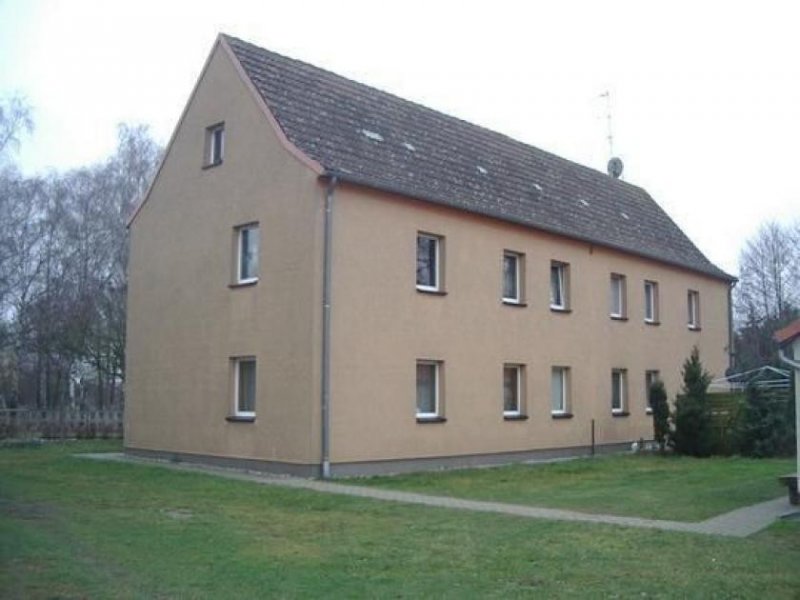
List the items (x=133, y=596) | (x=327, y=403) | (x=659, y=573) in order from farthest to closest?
(x=327, y=403), (x=659, y=573), (x=133, y=596)

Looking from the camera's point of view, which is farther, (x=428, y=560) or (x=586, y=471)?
(x=586, y=471)

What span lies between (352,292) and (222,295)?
11.6 feet

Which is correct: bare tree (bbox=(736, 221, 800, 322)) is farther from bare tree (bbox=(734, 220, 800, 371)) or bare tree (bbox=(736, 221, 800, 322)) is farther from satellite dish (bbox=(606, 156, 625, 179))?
satellite dish (bbox=(606, 156, 625, 179))

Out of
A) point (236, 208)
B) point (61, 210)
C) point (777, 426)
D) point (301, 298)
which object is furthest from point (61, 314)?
point (777, 426)

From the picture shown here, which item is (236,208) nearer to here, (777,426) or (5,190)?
(777,426)

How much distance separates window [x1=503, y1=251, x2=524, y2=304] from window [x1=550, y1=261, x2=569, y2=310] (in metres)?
1.63

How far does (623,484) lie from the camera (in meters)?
16.8

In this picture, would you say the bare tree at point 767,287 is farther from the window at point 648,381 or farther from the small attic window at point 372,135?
the small attic window at point 372,135

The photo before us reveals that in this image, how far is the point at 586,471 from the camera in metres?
19.7

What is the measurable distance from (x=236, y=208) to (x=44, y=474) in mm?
6869

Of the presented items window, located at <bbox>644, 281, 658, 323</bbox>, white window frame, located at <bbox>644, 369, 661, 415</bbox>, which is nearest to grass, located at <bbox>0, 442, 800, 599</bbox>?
white window frame, located at <bbox>644, 369, 661, 415</bbox>

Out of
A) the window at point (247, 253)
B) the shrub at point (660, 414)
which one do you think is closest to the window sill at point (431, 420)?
the window at point (247, 253)

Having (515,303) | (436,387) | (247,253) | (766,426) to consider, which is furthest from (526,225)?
(766,426)

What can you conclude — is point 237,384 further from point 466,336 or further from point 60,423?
point 60,423
